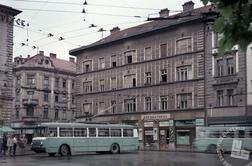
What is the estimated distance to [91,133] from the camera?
3581 centimetres

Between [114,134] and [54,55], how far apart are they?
53.9 meters

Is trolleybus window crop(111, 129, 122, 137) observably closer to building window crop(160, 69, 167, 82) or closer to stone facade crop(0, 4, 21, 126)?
stone facade crop(0, 4, 21, 126)

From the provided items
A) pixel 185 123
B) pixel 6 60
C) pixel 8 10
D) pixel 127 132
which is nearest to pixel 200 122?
pixel 185 123

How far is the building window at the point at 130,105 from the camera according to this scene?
176 ft

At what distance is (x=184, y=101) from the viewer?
47.9 metres

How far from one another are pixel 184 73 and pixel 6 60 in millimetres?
18652

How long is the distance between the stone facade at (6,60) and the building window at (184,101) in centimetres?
1765

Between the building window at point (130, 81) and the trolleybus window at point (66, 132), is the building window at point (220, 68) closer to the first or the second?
the building window at point (130, 81)

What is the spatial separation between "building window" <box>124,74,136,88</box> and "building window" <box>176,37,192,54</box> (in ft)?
24.8

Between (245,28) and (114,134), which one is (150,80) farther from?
(245,28)

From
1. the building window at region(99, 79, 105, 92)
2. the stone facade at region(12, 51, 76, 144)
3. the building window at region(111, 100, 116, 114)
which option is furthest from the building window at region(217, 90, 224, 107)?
the stone facade at region(12, 51, 76, 144)

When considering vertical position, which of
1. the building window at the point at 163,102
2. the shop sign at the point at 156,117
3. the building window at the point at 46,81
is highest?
the building window at the point at 46,81

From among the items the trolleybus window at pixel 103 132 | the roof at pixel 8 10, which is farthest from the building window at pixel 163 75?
the roof at pixel 8 10

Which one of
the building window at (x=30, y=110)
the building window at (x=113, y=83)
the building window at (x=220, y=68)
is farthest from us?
the building window at (x=30, y=110)
